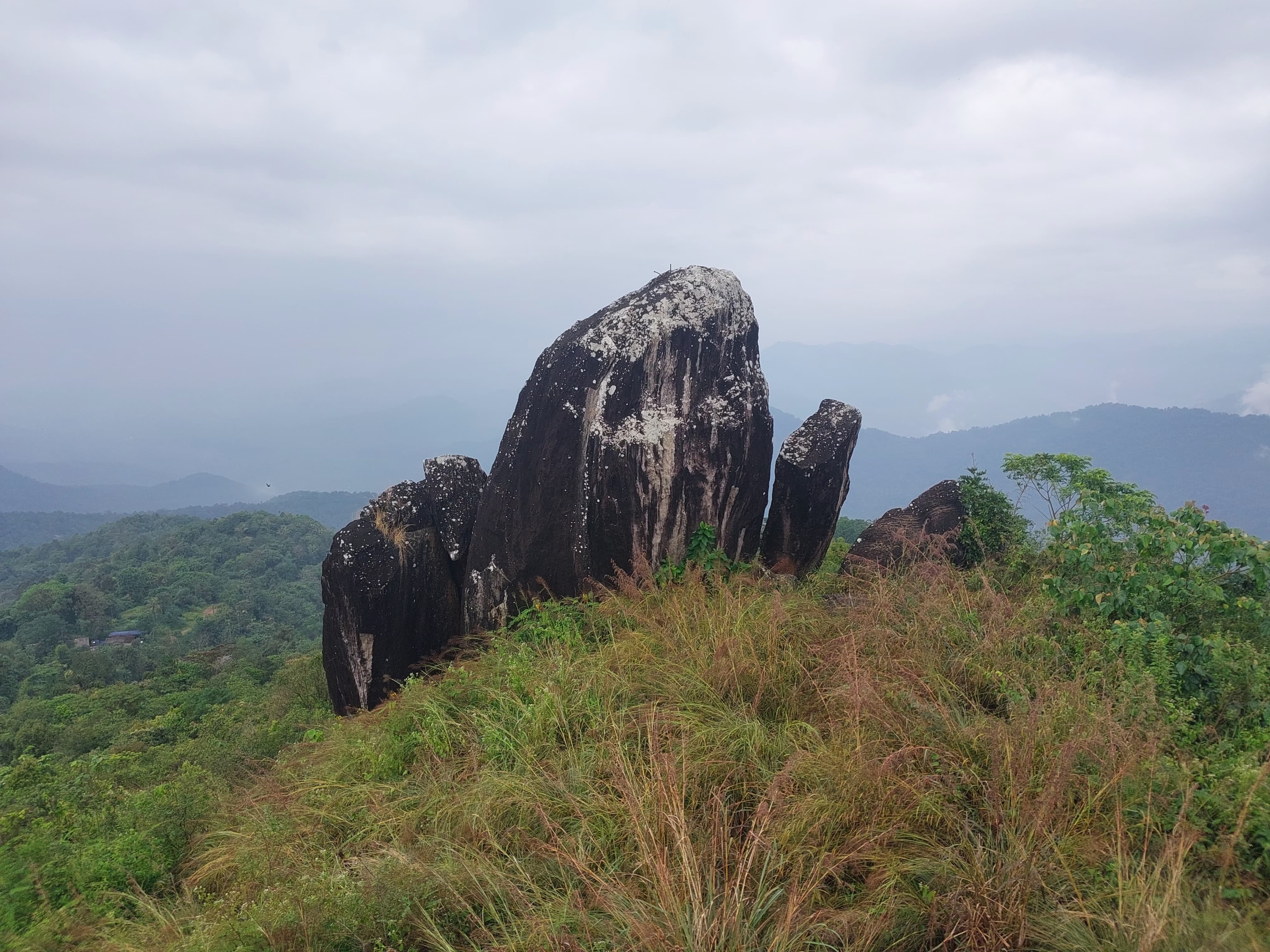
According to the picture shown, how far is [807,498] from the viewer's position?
958 centimetres

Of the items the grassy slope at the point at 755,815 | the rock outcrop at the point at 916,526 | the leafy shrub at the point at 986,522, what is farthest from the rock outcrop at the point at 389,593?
the leafy shrub at the point at 986,522

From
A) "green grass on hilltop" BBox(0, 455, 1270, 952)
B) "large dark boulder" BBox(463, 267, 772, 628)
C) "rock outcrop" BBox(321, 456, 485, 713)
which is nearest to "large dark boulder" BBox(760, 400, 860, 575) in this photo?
"large dark boulder" BBox(463, 267, 772, 628)

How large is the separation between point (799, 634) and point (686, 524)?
117 inches

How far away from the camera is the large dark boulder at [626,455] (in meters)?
8.12

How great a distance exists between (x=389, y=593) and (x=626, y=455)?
342 cm

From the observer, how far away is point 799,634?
18.0 ft

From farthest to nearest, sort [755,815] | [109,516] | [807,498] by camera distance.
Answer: [109,516] < [807,498] < [755,815]

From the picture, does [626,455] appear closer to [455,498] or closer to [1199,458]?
[455,498]

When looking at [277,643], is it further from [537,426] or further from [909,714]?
[909,714]

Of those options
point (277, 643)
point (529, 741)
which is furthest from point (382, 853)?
point (277, 643)

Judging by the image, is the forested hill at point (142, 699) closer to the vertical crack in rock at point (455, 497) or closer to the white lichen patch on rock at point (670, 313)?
the vertical crack in rock at point (455, 497)

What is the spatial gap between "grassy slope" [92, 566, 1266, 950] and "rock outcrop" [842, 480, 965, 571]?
4230 mm

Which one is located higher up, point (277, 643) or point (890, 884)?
point (890, 884)

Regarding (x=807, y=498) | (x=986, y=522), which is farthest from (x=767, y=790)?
(x=986, y=522)
